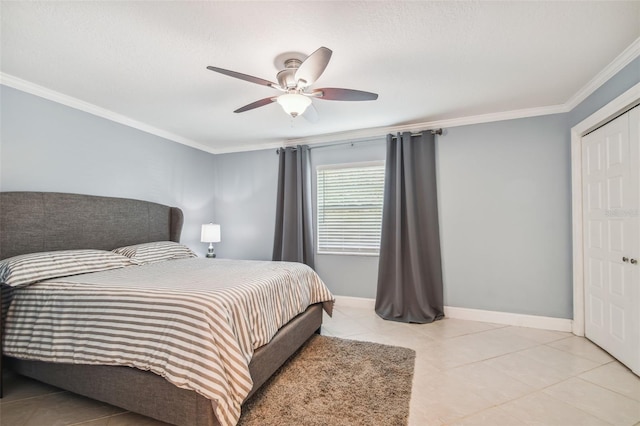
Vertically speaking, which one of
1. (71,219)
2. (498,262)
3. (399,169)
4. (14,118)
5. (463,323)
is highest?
(14,118)

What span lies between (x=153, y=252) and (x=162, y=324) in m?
1.75

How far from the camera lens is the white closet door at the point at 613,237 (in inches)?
85.9

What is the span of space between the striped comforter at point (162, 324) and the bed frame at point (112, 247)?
0.33ft

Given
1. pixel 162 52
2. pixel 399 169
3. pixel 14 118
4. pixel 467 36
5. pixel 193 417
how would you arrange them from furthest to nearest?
pixel 399 169
pixel 14 118
pixel 162 52
pixel 467 36
pixel 193 417

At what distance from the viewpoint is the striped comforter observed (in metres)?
1.46

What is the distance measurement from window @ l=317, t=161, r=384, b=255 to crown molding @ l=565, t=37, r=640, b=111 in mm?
2060

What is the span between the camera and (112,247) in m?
3.06

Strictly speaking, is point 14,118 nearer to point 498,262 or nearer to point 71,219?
point 71,219

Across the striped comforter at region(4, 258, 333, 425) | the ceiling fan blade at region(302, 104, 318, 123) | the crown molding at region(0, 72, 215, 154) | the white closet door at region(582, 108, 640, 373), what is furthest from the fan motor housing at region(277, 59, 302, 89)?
the white closet door at region(582, 108, 640, 373)

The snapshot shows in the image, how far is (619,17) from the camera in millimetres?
1741

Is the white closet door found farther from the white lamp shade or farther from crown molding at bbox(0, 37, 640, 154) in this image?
the white lamp shade

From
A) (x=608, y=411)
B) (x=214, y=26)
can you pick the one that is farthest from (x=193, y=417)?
(x=608, y=411)

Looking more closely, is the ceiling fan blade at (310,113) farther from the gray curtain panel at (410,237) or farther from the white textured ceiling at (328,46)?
the gray curtain panel at (410,237)

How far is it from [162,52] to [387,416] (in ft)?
9.45
